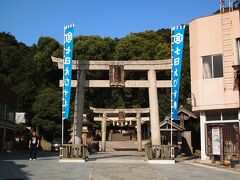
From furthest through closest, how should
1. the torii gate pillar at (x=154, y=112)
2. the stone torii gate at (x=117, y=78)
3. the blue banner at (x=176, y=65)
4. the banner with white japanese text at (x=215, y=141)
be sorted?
1. the stone torii gate at (x=117, y=78)
2. the torii gate pillar at (x=154, y=112)
3. the blue banner at (x=176, y=65)
4. the banner with white japanese text at (x=215, y=141)

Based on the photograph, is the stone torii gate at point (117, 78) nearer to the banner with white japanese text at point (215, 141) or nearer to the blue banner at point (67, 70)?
the blue banner at point (67, 70)

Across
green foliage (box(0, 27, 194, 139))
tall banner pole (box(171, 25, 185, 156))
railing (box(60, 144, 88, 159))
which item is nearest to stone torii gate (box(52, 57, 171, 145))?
tall banner pole (box(171, 25, 185, 156))

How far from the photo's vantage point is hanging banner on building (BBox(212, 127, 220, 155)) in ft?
68.6

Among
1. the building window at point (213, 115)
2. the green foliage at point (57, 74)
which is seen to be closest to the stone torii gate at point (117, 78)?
the building window at point (213, 115)

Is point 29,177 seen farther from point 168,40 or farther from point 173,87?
point 168,40

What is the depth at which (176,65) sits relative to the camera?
23.0m

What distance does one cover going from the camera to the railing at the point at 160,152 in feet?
72.4

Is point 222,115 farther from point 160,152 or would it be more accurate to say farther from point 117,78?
point 117,78

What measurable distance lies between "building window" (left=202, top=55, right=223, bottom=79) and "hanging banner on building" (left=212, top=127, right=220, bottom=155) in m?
4.02

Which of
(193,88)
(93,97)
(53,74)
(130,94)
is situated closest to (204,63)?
(193,88)

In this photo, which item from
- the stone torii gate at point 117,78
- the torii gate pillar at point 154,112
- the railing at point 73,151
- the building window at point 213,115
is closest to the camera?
the railing at point 73,151

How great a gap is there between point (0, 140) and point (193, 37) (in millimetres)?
22528

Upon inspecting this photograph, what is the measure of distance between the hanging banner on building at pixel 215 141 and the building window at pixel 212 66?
4.02 meters

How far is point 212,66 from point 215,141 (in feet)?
17.4
